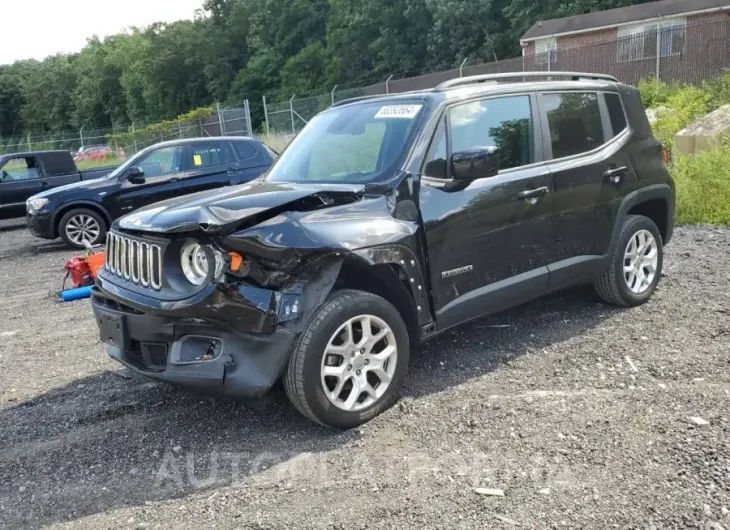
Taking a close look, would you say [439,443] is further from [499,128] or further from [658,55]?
[658,55]

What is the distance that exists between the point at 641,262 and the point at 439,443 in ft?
9.87

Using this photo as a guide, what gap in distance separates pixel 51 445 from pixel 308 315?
69.4 inches

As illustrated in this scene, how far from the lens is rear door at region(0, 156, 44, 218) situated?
1400cm

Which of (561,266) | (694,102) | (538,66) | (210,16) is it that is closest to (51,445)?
(561,266)

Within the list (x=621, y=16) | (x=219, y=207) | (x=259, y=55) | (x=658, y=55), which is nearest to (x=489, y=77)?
(x=219, y=207)

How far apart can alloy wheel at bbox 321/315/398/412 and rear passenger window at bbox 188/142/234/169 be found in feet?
27.7

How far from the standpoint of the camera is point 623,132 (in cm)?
542

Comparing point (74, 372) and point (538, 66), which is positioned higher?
point (538, 66)

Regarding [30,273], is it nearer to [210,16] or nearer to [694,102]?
[694,102]

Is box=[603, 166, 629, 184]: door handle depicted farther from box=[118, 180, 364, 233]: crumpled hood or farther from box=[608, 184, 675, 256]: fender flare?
box=[118, 180, 364, 233]: crumpled hood

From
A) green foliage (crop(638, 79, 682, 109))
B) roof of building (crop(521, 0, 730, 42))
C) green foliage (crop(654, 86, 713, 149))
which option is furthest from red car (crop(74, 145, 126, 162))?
green foliage (crop(654, 86, 713, 149))

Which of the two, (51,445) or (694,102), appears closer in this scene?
(51,445)

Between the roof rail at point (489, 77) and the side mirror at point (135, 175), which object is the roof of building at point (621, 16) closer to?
the side mirror at point (135, 175)

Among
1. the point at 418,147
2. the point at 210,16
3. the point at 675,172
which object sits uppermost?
the point at 210,16
